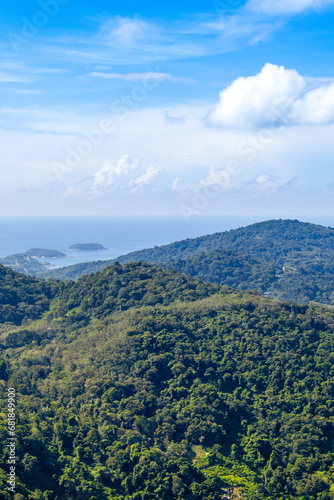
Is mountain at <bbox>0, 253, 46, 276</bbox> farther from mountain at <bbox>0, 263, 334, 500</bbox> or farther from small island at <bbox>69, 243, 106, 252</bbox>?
mountain at <bbox>0, 263, 334, 500</bbox>

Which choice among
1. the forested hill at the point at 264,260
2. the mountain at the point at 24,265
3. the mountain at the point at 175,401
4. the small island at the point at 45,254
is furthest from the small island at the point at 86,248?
the mountain at the point at 175,401

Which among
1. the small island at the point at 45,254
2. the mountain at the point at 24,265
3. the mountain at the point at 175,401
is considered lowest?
the mountain at the point at 175,401

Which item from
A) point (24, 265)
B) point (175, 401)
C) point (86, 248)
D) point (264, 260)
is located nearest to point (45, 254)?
point (86, 248)

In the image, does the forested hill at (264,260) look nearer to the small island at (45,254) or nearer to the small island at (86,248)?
the small island at (45,254)

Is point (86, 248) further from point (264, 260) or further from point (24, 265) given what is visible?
point (264, 260)

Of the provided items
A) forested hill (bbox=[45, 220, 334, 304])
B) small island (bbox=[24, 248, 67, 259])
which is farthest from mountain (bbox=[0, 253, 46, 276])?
small island (bbox=[24, 248, 67, 259])

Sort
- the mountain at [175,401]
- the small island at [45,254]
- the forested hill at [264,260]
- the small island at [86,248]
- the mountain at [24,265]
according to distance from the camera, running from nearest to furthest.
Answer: the mountain at [175,401], the forested hill at [264,260], the mountain at [24,265], the small island at [45,254], the small island at [86,248]
